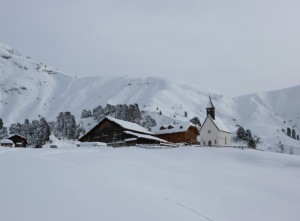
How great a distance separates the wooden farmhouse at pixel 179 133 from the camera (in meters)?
85.8

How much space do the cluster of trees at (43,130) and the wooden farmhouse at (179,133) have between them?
26.5 metres

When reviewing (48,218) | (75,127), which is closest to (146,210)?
(48,218)

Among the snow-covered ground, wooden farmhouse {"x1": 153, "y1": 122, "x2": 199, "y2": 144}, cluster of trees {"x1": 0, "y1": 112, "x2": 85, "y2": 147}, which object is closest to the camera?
the snow-covered ground

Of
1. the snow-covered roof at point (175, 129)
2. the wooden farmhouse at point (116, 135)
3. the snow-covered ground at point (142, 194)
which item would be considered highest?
the snow-covered roof at point (175, 129)

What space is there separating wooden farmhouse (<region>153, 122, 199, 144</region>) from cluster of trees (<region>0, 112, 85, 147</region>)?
2651 centimetres

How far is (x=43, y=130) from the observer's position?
94625mm

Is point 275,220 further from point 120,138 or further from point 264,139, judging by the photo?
point 264,139

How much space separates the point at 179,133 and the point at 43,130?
32564 mm

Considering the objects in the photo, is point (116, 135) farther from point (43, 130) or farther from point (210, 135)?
point (43, 130)

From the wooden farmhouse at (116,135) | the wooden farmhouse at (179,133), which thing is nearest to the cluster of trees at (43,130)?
the wooden farmhouse at (116,135)

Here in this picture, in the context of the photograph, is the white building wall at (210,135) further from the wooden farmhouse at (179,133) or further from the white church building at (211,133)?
the wooden farmhouse at (179,133)

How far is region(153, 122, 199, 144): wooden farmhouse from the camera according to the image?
85812 millimetres

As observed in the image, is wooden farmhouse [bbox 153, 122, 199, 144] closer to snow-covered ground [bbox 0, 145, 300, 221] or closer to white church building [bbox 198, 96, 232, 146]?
white church building [bbox 198, 96, 232, 146]

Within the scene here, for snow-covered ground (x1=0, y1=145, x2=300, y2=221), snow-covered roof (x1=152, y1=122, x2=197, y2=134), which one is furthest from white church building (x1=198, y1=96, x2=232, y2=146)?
snow-covered ground (x1=0, y1=145, x2=300, y2=221)
